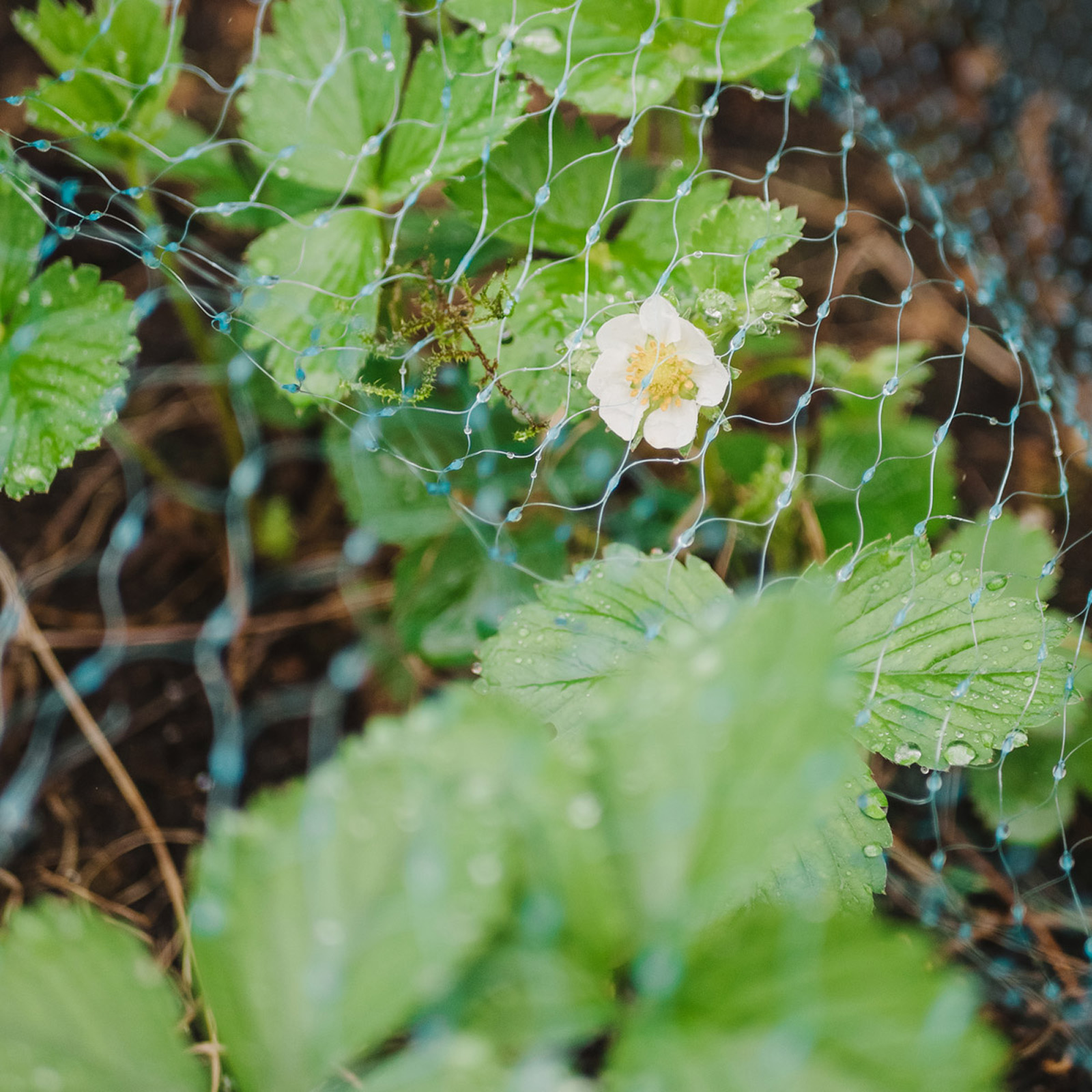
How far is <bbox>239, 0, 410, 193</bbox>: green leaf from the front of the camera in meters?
1.02

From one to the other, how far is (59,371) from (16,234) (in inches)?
6.5

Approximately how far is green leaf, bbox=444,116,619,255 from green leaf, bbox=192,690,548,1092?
0.64 m

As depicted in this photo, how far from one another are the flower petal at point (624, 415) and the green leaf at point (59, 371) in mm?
478

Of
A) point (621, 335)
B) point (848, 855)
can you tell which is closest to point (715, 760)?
point (848, 855)

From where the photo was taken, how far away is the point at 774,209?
0.88 m

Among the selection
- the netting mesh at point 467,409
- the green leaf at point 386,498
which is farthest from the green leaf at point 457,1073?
the green leaf at point 386,498

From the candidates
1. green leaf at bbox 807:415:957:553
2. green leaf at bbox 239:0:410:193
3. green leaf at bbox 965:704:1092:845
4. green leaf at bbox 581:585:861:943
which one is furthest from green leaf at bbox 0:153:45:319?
green leaf at bbox 965:704:1092:845

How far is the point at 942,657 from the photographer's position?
829 millimetres

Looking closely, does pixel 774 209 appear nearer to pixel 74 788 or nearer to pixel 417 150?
pixel 417 150

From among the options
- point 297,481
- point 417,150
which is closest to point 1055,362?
point 417,150

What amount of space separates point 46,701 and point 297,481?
48cm

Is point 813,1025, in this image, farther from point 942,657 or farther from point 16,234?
point 16,234

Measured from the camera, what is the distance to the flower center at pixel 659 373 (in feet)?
2.75

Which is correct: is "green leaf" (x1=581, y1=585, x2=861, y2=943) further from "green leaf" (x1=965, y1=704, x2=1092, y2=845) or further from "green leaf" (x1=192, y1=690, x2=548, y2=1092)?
"green leaf" (x1=965, y1=704, x2=1092, y2=845)
